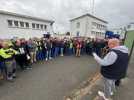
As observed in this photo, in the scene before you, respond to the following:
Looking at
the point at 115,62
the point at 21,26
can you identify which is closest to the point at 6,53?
the point at 115,62

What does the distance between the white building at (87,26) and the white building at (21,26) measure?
18.4 metres

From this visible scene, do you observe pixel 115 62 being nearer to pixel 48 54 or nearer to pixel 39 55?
pixel 39 55

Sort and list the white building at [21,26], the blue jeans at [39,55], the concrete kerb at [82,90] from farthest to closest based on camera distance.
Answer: the white building at [21,26] < the blue jeans at [39,55] < the concrete kerb at [82,90]

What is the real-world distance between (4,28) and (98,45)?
11777 mm

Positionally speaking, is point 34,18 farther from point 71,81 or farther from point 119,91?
point 119,91

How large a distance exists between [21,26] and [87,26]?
80.2ft

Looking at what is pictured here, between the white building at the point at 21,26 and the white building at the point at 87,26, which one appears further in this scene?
the white building at the point at 87,26

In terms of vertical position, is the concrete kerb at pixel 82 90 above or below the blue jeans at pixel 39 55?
below

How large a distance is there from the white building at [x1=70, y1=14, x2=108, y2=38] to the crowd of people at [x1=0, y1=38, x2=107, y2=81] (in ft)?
82.6

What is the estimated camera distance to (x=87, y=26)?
36094 mm

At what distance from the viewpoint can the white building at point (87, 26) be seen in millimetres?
36156

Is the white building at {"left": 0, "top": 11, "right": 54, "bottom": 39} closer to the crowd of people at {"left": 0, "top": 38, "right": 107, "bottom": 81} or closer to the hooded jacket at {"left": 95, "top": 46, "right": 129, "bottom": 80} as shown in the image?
the crowd of people at {"left": 0, "top": 38, "right": 107, "bottom": 81}

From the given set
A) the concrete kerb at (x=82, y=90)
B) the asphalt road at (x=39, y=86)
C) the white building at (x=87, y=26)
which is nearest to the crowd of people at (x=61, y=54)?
the concrete kerb at (x=82, y=90)

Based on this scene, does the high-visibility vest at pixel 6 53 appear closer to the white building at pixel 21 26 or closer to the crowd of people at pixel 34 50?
the crowd of people at pixel 34 50
